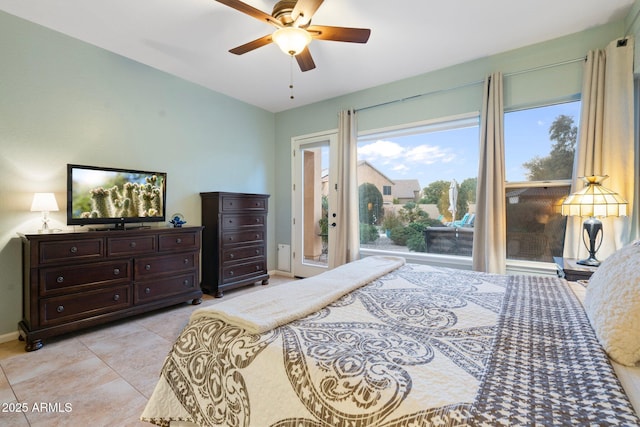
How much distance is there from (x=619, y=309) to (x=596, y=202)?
1664 mm

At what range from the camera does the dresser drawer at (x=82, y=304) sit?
2.37 meters

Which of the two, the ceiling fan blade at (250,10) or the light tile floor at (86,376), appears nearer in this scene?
the light tile floor at (86,376)

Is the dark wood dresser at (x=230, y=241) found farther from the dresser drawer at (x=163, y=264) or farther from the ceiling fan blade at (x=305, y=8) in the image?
the ceiling fan blade at (x=305, y=8)

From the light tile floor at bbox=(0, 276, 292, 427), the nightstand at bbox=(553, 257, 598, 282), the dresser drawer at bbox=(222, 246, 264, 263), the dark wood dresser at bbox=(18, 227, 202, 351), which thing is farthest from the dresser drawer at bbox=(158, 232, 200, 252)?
the nightstand at bbox=(553, 257, 598, 282)

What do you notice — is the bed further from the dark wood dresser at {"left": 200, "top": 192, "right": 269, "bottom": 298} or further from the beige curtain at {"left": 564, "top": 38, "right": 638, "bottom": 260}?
the dark wood dresser at {"left": 200, "top": 192, "right": 269, "bottom": 298}

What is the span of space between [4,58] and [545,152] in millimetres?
5112

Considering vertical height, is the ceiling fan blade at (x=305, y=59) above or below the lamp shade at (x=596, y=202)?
above

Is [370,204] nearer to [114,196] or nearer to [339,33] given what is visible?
[339,33]

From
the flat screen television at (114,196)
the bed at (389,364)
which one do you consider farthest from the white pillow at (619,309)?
the flat screen television at (114,196)

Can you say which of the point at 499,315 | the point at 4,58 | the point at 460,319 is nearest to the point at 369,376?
the point at 460,319

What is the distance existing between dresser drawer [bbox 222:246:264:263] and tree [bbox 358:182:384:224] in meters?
1.59

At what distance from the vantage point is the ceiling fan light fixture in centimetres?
207

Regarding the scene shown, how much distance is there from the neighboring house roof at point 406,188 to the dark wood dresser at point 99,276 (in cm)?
267

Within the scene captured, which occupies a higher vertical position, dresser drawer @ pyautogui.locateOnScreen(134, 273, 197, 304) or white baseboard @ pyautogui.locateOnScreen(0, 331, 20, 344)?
dresser drawer @ pyautogui.locateOnScreen(134, 273, 197, 304)
